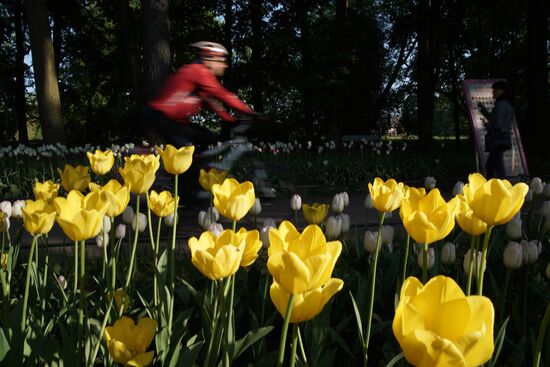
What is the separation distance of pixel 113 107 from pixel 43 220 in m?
21.4

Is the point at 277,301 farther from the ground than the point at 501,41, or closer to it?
closer to it

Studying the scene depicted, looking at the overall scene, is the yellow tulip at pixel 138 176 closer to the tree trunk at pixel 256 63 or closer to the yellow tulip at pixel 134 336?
the yellow tulip at pixel 134 336

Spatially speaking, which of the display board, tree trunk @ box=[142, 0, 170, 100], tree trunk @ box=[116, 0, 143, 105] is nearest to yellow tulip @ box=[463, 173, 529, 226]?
the display board

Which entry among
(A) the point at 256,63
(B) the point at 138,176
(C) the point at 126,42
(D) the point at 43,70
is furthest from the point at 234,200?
(A) the point at 256,63

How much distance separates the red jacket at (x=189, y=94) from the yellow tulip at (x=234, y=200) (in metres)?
3.12

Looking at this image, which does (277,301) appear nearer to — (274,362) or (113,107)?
(274,362)

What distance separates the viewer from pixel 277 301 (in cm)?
97

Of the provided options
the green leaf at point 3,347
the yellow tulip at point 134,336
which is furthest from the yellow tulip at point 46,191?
the yellow tulip at point 134,336

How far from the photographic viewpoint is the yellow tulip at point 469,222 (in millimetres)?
1347

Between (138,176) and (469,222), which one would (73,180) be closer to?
(138,176)

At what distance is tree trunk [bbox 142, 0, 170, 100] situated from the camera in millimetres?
8844

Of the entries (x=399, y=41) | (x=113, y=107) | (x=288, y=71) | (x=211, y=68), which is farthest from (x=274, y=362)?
(x=113, y=107)

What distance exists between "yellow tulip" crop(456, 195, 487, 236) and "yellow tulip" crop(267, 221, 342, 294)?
0.56 meters

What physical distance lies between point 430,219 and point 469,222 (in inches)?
9.2
